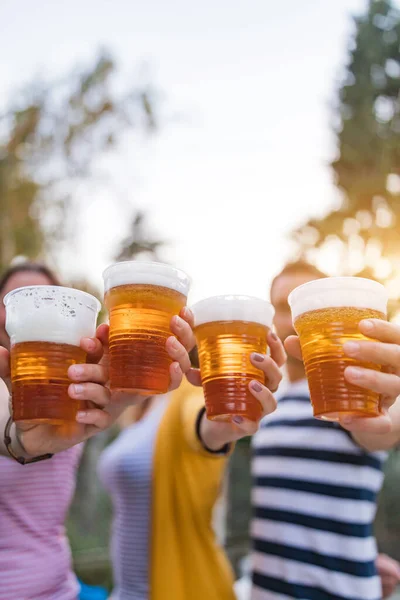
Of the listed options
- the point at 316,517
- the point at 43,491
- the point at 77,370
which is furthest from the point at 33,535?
the point at 316,517

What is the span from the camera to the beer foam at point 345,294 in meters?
1.30

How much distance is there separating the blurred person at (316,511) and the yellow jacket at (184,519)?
21 centimetres

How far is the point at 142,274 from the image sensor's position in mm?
1359

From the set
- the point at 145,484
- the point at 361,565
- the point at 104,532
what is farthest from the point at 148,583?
the point at 104,532

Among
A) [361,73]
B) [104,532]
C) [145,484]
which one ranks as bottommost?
[104,532]

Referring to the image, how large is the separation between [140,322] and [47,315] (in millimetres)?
252

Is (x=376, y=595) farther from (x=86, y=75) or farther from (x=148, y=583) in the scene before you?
(x=86, y=75)

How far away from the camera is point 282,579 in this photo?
2006 mm

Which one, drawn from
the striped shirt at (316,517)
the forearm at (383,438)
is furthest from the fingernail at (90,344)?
the striped shirt at (316,517)

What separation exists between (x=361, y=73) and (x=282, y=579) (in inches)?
564

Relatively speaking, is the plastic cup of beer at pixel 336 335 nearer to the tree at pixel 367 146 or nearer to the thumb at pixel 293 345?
the thumb at pixel 293 345

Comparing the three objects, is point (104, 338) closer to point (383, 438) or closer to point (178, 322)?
point (178, 322)

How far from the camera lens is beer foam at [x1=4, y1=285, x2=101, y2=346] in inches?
51.6

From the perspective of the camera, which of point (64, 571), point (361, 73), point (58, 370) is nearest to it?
point (58, 370)
